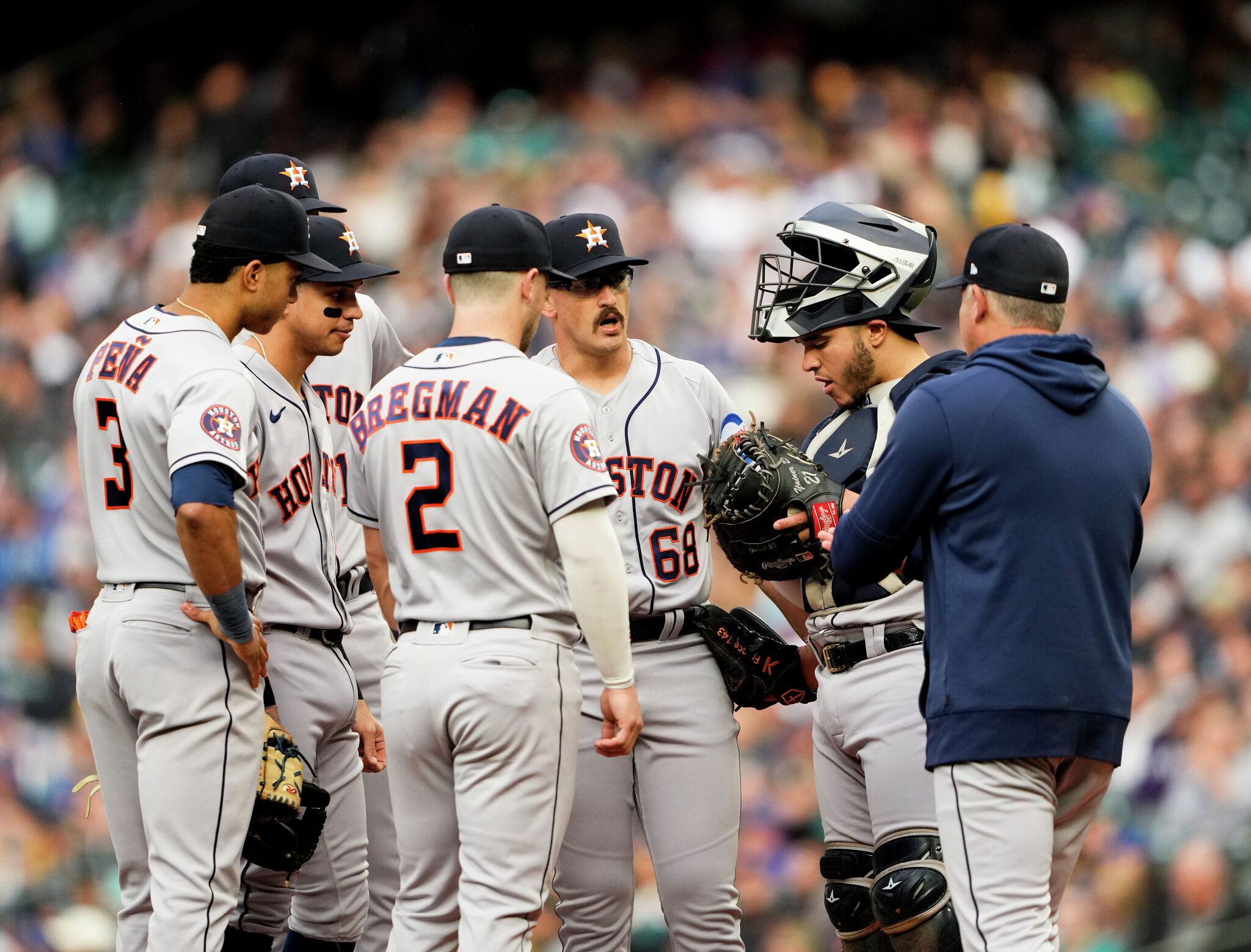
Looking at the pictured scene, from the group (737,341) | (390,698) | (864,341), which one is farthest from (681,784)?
(737,341)

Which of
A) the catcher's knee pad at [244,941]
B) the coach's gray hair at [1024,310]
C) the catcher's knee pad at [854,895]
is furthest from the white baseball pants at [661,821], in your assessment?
the coach's gray hair at [1024,310]

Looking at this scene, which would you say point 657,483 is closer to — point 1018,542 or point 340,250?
point 340,250

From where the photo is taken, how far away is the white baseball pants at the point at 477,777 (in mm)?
2934

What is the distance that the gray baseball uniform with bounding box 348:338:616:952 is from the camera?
2.94 m

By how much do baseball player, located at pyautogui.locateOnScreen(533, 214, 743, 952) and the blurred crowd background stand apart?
282cm

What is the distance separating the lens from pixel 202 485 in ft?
→ 9.66

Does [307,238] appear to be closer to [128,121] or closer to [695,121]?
[695,121]

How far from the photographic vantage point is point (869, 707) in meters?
3.22

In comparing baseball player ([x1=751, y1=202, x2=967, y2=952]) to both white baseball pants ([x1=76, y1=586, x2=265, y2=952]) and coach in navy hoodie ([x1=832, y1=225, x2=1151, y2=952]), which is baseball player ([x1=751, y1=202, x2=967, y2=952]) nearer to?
coach in navy hoodie ([x1=832, y1=225, x2=1151, y2=952])

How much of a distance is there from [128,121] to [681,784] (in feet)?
24.1

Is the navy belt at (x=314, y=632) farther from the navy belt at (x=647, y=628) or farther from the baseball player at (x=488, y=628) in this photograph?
the navy belt at (x=647, y=628)

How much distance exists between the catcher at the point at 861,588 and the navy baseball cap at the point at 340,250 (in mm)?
1035

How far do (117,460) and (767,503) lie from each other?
4.87 feet

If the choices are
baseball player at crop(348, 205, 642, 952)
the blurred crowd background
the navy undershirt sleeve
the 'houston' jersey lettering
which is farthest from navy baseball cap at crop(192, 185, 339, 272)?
the blurred crowd background
